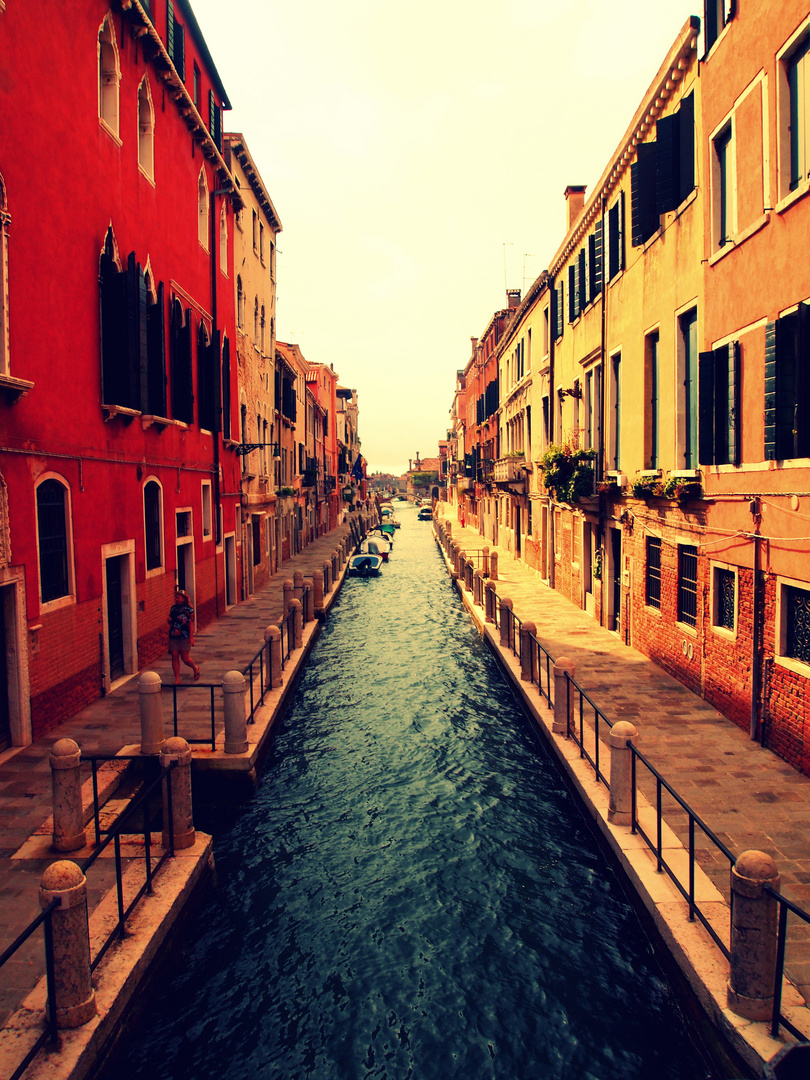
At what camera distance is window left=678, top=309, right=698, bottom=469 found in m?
11.3

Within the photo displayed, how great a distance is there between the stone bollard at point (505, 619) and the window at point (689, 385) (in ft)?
18.7

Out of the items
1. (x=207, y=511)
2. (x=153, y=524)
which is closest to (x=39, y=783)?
(x=153, y=524)

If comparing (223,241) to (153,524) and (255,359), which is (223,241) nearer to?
(255,359)

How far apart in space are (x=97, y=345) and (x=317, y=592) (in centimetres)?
1157

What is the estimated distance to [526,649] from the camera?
509 inches

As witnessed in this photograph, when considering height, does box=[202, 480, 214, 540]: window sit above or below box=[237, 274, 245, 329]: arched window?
below

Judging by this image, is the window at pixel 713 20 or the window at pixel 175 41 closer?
the window at pixel 713 20

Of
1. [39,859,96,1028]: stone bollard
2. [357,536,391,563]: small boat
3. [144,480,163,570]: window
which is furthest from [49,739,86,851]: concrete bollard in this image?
[357,536,391,563]: small boat

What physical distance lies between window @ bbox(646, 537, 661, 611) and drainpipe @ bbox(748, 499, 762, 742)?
4.07m

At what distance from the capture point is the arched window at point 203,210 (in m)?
17.1

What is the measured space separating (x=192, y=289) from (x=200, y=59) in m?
5.83

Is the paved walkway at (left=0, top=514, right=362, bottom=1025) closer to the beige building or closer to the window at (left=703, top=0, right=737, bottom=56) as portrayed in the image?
the beige building

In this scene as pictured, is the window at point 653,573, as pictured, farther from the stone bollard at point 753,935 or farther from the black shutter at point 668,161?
the stone bollard at point 753,935

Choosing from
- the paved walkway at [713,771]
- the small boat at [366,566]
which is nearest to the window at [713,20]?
the paved walkway at [713,771]
